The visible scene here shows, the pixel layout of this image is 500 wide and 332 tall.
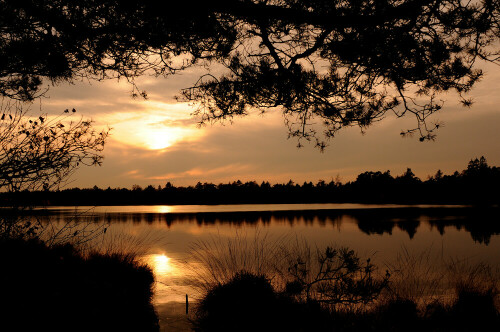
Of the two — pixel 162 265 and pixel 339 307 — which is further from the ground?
pixel 339 307

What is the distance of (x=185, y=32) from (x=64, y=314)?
3.26 m

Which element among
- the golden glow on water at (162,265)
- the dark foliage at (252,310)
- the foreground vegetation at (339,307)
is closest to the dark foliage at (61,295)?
the dark foliage at (252,310)

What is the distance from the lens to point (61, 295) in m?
3.89

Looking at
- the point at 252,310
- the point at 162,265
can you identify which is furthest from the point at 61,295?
the point at 162,265

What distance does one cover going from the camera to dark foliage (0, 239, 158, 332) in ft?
11.5

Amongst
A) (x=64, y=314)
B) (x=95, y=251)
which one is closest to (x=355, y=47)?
(x=64, y=314)

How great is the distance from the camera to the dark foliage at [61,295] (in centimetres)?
350

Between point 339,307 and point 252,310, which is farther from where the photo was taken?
point 339,307

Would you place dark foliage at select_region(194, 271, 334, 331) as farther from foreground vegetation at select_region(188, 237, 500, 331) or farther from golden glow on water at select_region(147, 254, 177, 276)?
golden glow on water at select_region(147, 254, 177, 276)

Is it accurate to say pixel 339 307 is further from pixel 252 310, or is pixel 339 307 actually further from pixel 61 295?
pixel 61 295

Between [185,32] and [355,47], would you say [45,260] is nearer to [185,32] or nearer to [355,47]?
[185,32]

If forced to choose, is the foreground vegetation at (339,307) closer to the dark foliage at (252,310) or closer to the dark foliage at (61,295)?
the dark foliage at (252,310)

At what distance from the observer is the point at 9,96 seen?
15.9 feet

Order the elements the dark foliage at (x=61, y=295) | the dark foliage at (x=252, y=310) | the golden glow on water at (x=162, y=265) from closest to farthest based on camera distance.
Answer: the dark foliage at (x=61, y=295)
the dark foliage at (x=252, y=310)
the golden glow on water at (x=162, y=265)
